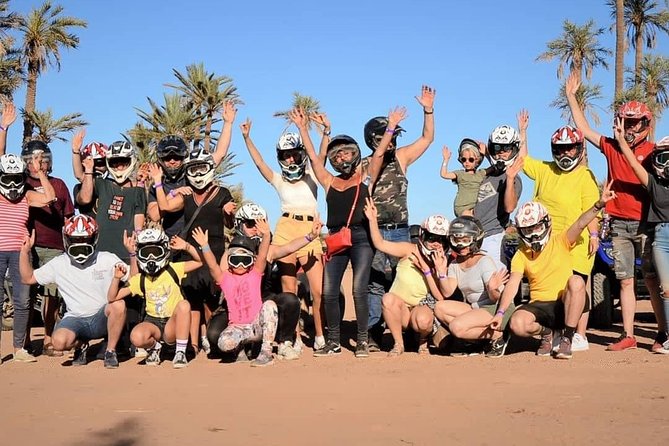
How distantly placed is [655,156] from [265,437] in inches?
221

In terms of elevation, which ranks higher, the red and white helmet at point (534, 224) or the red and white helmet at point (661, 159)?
the red and white helmet at point (661, 159)

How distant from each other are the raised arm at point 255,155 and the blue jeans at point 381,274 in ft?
5.22

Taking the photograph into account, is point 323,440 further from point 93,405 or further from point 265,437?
point 93,405

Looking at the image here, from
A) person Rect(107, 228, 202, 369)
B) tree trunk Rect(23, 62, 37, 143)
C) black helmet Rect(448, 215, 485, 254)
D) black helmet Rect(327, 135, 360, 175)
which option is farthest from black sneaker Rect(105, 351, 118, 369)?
tree trunk Rect(23, 62, 37, 143)

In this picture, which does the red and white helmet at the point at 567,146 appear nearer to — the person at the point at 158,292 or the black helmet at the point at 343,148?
the black helmet at the point at 343,148

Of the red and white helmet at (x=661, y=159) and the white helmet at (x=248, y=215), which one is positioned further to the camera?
the white helmet at (x=248, y=215)

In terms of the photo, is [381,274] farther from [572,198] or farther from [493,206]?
[572,198]

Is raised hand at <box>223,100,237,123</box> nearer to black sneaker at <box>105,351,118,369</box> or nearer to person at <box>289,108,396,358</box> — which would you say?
person at <box>289,108,396,358</box>

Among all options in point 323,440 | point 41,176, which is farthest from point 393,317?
point 41,176

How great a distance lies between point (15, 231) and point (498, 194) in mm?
5703

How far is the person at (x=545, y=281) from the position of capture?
866 centimetres

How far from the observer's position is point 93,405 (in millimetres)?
6789

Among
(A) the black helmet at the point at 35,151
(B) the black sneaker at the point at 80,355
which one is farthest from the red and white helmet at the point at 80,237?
(A) the black helmet at the point at 35,151

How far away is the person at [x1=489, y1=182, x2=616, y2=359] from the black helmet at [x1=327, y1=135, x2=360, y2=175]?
1.98 m
